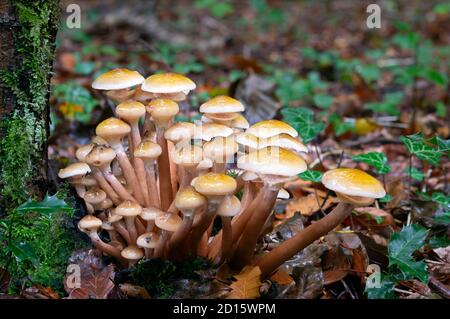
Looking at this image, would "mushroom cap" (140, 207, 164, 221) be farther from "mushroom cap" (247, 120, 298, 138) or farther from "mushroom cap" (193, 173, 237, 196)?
"mushroom cap" (247, 120, 298, 138)

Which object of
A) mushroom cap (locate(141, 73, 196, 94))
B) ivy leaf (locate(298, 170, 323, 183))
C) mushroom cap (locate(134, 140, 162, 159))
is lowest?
ivy leaf (locate(298, 170, 323, 183))

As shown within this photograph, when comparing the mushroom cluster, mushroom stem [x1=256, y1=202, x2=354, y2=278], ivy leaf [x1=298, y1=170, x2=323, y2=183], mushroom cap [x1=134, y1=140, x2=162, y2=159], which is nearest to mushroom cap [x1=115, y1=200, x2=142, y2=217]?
the mushroom cluster

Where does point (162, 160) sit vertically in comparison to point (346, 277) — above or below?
above

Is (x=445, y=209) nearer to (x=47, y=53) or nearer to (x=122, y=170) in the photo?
(x=122, y=170)

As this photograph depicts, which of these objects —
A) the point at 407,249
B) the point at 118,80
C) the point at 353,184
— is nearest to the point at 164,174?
the point at 118,80
